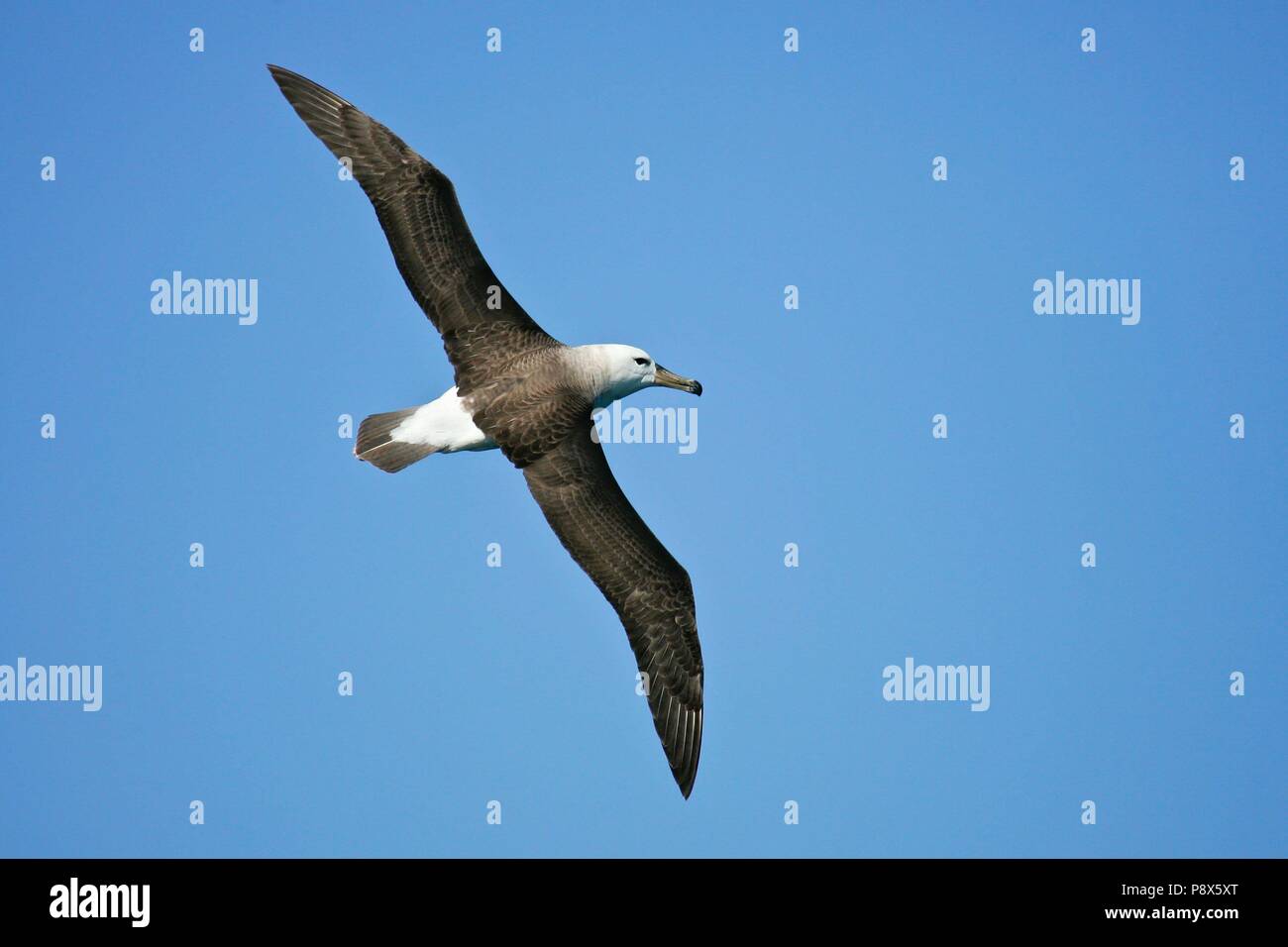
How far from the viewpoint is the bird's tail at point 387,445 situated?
14438mm

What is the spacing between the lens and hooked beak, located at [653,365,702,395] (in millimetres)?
15133

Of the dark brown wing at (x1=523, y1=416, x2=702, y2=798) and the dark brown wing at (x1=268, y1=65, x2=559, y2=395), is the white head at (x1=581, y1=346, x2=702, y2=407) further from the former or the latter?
the dark brown wing at (x1=268, y1=65, x2=559, y2=395)

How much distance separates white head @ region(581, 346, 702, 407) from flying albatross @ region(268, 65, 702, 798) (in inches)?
0.6

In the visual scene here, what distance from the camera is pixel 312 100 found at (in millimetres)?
14859

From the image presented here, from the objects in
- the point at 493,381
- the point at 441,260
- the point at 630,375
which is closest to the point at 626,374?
the point at 630,375

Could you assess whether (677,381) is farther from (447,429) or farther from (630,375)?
(447,429)

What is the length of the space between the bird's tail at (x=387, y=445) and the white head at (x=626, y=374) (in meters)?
1.60

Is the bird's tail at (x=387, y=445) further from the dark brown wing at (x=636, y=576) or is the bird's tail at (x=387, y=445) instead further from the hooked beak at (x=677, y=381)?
the hooked beak at (x=677, y=381)

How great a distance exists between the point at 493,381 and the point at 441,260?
118 centimetres

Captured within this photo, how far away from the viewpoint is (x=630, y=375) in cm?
1480

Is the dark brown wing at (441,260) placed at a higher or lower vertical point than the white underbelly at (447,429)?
higher

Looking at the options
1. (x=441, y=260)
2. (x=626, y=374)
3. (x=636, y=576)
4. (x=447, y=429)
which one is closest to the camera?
(x=447, y=429)

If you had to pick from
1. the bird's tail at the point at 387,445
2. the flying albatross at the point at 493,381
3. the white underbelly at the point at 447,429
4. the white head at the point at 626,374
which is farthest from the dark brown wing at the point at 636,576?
the bird's tail at the point at 387,445

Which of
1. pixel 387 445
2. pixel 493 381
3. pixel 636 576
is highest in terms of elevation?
pixel 493 381
